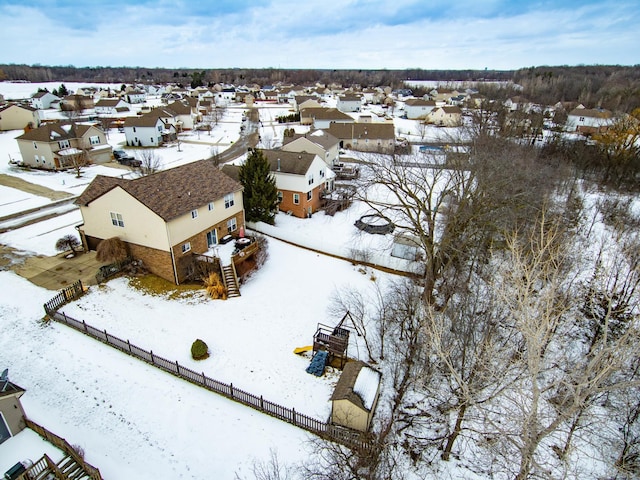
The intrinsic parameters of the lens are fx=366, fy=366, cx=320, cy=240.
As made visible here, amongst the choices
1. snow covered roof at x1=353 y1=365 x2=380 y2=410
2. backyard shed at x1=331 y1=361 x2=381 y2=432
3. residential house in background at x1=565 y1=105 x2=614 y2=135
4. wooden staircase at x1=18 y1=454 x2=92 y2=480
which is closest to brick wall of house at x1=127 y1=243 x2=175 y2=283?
wooden staircase at x1=18 y1=454 x2=92 y2=480

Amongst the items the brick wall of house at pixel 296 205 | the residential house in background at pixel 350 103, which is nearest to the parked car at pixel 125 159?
the brick wall of house at pixel 296 205

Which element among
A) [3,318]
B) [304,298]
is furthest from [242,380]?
[3,318]

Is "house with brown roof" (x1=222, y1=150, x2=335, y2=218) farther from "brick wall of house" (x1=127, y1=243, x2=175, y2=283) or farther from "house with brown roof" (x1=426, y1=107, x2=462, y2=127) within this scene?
"house with brown roof" (x1=426, y1=107, x2=462, y2=127)

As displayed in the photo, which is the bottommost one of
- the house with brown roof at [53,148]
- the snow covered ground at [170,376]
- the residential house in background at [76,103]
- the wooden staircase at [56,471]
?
the snow covered ground at [170,376]

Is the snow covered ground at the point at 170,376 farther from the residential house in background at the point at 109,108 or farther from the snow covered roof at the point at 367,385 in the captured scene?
the residential house in background at the point at 109,108

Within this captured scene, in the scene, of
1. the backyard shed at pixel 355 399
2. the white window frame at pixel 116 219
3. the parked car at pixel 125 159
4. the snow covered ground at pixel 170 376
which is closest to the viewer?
the snow covered ground at pixel 170 376

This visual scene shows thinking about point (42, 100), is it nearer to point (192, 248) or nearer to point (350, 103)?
point (350, 103)

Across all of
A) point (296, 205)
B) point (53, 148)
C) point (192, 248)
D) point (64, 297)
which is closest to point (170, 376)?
point (64, 297)
